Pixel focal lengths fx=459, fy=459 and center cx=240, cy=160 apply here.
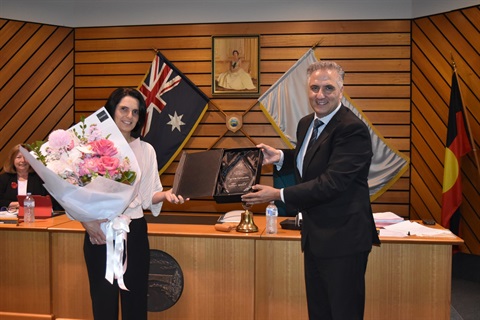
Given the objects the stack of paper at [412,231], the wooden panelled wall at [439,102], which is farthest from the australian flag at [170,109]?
the stack of paper at [412,231]

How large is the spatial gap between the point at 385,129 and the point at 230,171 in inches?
133

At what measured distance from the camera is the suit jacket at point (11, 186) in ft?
14.2

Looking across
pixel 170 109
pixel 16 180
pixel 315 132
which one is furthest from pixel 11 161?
pixel 315 132

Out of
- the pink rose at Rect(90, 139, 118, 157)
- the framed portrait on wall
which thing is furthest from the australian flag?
the pink rose at Rect(90, 139, 118, 157)

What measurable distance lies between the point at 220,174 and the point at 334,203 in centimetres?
76

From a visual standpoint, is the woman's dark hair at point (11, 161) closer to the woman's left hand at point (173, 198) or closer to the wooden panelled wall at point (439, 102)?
the woman's left hand at point (173, 198)

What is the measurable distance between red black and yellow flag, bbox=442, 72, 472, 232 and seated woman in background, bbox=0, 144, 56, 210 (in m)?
4.08

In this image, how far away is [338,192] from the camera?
2.13m

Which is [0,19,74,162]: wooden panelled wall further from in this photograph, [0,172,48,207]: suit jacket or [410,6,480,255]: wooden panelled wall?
[410,6,480,255]: wooden panelled wall

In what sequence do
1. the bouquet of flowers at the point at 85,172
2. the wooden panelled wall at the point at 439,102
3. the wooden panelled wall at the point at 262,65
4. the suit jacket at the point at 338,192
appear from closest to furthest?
the bouquet of flowers at the point at 85,172 < the suit jacket at the point at 338,192 < the wooden panelled wall at the point at 439,102 < the wooden panelled wall at the point at 262,65

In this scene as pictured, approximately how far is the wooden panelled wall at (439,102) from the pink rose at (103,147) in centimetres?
412

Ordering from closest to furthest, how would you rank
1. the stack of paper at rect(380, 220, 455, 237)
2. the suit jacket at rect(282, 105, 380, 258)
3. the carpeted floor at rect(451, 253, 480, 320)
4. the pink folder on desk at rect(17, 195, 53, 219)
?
the suit jacket at rect(282, 105, 380, 258) → the stack of paper at rect(380, 220, 455, 237) → the pink folder on desk at rect(17, 195, 53, 219) → the carpeted floor at rect(451, 253, 480, 320)

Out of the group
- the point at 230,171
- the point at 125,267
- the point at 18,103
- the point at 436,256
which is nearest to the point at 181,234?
the point at 230,171

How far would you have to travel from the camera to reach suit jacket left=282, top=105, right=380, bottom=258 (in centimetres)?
212
